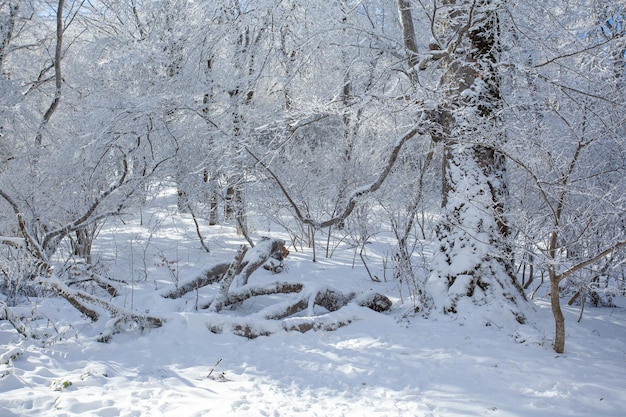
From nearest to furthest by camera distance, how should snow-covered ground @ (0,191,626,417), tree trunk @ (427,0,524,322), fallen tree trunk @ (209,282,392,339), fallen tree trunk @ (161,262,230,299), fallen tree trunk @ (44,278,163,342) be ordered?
1. snow-covered ground @ (0,191,626,417)
2. fallen tree trunk @ (44,278,163,342)
3. fallen tree trunk @ (209,282,392,339)
4. tree trunk @ (427,0,524,322)
5. fallen tree trunk @ (161,262,230,299)

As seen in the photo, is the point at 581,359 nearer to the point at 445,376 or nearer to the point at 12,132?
the point at 445,376

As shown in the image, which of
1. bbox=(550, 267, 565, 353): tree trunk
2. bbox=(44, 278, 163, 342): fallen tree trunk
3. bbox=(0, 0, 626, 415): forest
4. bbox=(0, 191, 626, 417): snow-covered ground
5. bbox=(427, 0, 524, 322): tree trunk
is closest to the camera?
bbox=(0, 191, 626, 417): snow-covered ground

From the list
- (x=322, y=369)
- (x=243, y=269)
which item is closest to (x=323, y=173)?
(x=243, y=269)

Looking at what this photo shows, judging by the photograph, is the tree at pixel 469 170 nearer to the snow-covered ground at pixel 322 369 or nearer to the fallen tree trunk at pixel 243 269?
the snow-covered ground at pixel 322 369

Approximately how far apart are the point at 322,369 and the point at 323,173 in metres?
7.62

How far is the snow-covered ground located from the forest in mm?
121

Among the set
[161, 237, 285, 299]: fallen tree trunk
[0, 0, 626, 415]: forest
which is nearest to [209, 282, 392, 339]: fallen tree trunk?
[0, 0, 626, 415]: forest

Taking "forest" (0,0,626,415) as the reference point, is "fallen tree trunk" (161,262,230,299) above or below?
below

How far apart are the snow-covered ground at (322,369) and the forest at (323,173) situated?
121mm

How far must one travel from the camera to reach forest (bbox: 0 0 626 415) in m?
4.25

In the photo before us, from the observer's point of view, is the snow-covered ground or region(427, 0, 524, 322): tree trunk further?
region(427, 0, 524, 322): tree trunk

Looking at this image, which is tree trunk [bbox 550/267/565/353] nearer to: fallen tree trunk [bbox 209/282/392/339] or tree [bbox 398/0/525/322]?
tree [bbox 398/0/525/322]

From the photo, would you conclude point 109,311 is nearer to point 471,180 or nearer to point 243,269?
point 243,269

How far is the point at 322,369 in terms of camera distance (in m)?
3.60
